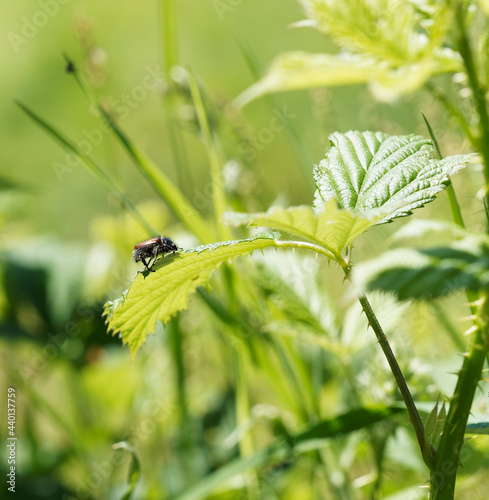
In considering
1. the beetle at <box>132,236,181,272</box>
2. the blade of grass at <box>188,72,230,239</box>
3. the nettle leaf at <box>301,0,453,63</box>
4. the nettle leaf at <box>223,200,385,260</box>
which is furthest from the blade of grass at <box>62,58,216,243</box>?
the nettle leaf at <box>223,200,385,260</box>

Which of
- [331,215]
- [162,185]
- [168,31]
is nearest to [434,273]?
[331,215]

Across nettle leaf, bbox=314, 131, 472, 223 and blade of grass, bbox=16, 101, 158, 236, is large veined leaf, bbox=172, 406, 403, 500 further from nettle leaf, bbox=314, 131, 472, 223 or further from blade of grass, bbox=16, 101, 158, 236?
blade of grass, bbox=16, 101, 158, 236

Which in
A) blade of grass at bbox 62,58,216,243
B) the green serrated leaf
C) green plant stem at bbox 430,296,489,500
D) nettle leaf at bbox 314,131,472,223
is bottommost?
green plant stem at bbox 430,296,489,500

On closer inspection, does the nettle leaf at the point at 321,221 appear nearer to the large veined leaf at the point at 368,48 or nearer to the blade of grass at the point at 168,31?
the large veined leaf at the point at 368,48

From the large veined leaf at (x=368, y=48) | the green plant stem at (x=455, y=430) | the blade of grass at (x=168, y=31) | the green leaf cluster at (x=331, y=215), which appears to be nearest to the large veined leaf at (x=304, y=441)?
the green plant stem at (x=455, y=430)

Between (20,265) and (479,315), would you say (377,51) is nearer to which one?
(479,315)

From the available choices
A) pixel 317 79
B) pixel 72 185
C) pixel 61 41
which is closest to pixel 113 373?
pixel 317 79

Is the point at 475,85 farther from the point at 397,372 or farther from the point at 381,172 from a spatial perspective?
the point at 397,372
